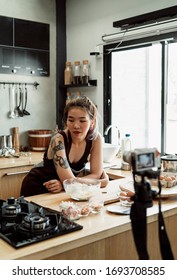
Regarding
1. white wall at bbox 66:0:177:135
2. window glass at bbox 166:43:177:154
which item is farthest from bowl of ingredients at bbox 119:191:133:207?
white wall at bbox 66:0:177:135

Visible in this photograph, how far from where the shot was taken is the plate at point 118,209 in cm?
156

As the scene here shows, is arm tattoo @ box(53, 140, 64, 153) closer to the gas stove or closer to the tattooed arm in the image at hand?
the tattooed arm

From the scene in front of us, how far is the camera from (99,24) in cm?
353

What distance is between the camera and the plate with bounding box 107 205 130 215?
1557mm

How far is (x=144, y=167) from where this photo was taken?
866mm

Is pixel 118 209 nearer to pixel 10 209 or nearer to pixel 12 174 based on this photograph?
pixel 10 209

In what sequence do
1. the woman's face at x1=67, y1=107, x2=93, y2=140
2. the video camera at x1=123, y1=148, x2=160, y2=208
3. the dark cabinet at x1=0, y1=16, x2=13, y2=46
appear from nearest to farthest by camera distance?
the video camera at x1=123, y1=148, x2=160, y2=208 → the woman's face at x1=67, y1=107, x2=93, y2=140 → the dark cabinet at x1=0, y1=16, x2=13, y2=46

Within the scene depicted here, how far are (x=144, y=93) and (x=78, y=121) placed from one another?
1.36m

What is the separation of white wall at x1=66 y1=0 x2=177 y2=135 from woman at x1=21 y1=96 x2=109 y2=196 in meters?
1.39

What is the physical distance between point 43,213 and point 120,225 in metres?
0.34

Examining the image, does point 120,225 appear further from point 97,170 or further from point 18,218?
point 97,170

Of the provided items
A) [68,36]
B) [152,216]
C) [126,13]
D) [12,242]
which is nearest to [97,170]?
[152,216]

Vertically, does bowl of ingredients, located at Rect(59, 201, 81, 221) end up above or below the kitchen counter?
above

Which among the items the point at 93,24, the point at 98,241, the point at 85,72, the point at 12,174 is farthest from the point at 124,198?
the point at 93,24
